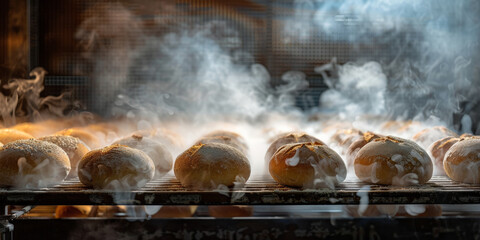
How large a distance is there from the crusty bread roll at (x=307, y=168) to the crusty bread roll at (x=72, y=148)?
1.16 m

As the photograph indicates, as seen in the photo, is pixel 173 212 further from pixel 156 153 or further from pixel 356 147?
pixel 356 147

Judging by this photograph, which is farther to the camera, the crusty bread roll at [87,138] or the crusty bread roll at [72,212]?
the crusty bread roll at [87,138]

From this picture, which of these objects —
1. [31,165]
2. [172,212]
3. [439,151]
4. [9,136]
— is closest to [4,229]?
[31,165]

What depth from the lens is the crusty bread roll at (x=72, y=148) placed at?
2.40 metres

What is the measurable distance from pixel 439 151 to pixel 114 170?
73.7 inches

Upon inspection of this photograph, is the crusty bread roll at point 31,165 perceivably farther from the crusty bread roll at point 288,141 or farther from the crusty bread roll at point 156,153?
the crusty bread roll at point 288,141

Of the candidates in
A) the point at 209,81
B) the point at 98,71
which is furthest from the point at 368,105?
the point at 98,71

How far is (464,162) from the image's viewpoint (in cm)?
207

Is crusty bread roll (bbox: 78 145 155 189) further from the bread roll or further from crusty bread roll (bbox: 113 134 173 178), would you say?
the bread roll

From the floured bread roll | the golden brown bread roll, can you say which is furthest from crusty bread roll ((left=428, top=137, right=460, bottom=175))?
the golden brown bread roll

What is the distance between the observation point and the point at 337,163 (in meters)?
2.04

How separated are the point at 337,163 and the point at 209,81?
107 inches

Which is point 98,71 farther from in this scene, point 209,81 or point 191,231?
point 191,231

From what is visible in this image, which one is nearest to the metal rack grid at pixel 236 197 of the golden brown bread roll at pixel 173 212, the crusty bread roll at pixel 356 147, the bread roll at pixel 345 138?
the crusty bread roll at pixel 356 147
